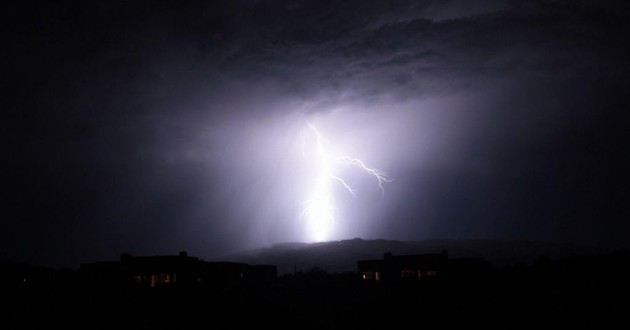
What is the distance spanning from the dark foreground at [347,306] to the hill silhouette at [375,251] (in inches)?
3103

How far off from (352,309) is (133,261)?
777 inches

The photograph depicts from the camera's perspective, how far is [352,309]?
92.7 feet

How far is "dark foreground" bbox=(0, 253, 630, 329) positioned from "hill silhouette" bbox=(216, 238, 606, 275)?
259 feet

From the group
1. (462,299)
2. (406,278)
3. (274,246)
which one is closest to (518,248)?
(274,246)

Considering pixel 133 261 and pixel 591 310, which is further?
pixel 133 261

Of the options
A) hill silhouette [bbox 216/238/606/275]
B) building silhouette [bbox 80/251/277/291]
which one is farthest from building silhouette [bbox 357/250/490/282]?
hill silhouette [bbox 216/238/606/275]

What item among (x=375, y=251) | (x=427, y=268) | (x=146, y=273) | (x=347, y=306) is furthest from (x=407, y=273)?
(x=375, y=251)

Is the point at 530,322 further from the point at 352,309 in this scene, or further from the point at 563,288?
the point at 563,288

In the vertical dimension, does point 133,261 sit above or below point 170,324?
above

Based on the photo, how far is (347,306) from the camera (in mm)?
29828

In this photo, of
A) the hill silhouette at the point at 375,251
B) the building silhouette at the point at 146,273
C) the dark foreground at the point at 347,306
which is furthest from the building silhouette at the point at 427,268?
the hill silhouette at the point at 375,251

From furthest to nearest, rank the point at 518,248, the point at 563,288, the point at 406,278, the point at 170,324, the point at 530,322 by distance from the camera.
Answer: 1. the point at 518,248
2. the point at 406,278
3. the point at 563,288
4. the point at 170,324
5. the point at 530,322

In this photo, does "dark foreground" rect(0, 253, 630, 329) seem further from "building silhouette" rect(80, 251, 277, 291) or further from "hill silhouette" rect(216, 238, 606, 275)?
"hill silhouette" rect(216, 238, 606, 275)

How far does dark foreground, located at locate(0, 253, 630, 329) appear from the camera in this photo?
23.1 metres
